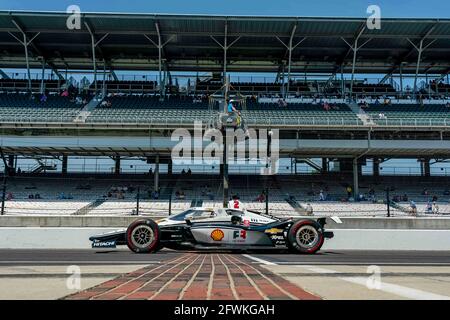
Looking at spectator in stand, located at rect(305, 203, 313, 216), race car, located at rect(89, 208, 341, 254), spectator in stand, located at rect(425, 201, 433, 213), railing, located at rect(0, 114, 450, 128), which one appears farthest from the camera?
railing, located at rect(0, 114, 450, 128)

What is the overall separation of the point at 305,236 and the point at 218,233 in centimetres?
203

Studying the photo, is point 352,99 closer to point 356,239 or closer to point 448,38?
point 448,38

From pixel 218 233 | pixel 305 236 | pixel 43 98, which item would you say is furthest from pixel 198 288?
pixel 43 98

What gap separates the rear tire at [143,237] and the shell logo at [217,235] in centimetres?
127

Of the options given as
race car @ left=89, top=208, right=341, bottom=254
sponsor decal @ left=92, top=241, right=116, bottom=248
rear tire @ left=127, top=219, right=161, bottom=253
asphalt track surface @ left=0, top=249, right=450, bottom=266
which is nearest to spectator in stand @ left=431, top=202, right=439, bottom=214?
asphalt track surface @ left=0, top=249, right=450, bottom=266

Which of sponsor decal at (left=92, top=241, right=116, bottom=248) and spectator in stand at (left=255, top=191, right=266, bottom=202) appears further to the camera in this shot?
spectator in stand at (left=255, top=191, right=266, bottom=202)

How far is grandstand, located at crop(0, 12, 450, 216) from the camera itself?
2452 centimetres

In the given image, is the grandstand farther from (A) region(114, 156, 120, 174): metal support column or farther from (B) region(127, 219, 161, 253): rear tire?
(B) region(127, 219, 161, 253): rear tire

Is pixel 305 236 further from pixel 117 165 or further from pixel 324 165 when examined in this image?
pixel 117 165

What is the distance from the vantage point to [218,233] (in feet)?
35.2

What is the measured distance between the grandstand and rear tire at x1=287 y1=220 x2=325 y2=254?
9860 mm

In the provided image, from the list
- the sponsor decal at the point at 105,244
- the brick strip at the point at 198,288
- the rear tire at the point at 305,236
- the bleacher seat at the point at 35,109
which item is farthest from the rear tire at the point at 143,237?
the bleacher seat at the point at 35,109

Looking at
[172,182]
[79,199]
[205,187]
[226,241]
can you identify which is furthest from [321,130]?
[226,241]

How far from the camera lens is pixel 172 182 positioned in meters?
27.2
